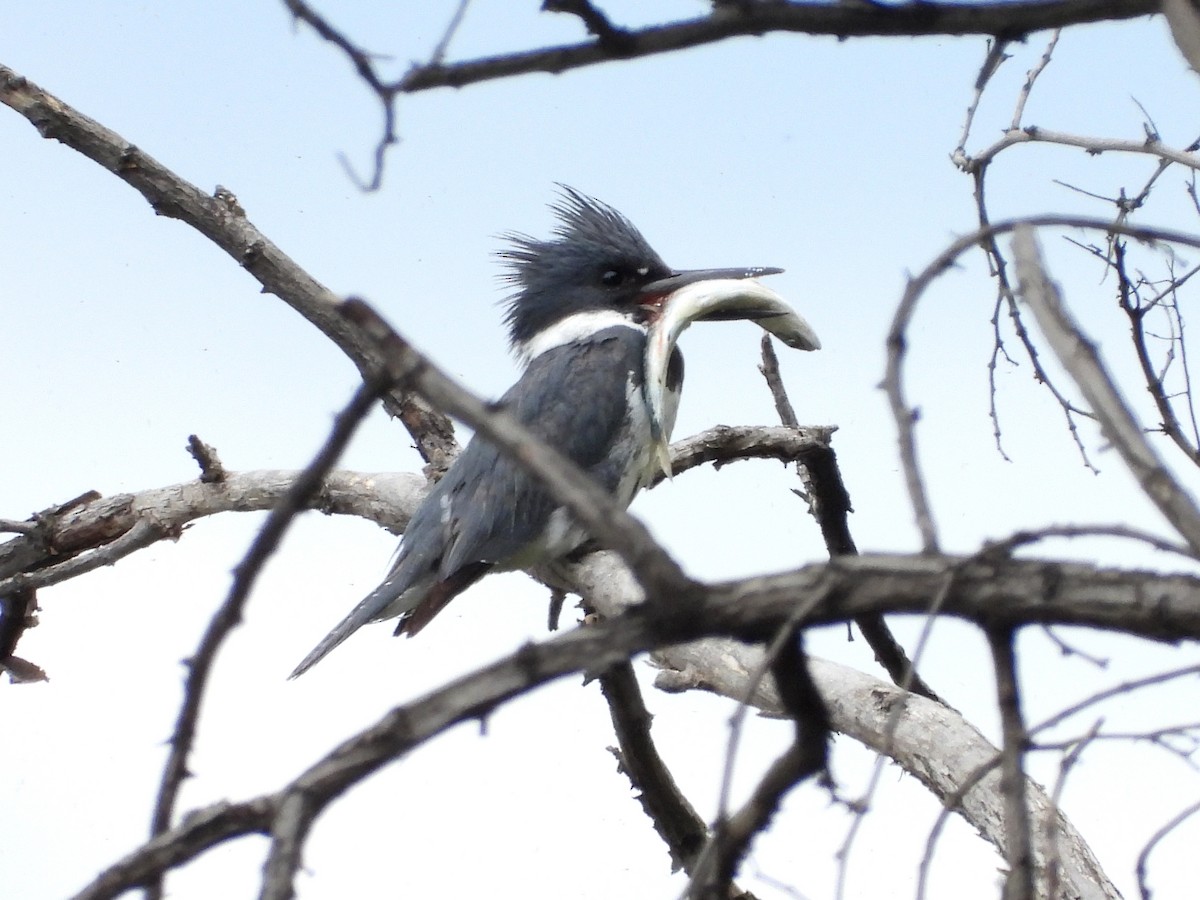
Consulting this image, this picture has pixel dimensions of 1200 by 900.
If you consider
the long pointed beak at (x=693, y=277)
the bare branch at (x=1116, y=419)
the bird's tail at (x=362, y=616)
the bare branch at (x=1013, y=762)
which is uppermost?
the long pointed beak at (x=693, y=277)

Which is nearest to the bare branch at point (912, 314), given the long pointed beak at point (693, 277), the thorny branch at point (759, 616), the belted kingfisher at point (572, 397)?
the thorny branch at point (759, 616)

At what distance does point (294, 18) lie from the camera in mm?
1122

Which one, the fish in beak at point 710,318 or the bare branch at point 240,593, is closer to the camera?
the bare branch at point 240,593

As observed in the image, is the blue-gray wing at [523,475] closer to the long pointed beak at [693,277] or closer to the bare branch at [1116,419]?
the long pointed beak at [693,277]

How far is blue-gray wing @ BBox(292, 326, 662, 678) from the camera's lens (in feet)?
10.3

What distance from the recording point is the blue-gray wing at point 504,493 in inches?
124

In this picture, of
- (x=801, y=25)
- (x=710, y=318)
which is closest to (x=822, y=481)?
(x=710, y=318)

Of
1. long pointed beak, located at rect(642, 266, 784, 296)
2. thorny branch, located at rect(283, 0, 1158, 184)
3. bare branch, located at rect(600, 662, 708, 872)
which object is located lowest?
thorny branch, located at rect(283, 0, 1158, 184)

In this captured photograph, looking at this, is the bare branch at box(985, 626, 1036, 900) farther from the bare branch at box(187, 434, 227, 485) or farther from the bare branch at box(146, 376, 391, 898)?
the bare branch at box(187, 434, 227, 485)

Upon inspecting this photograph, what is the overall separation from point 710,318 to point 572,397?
46cm

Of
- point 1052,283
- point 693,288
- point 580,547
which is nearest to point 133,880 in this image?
point 1052,283

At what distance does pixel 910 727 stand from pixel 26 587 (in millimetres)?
2570

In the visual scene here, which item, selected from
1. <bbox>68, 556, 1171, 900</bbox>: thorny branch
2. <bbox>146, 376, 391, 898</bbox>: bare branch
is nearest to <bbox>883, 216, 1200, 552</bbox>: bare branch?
<bbox>68, 556, 1171, 900</bbox>: thorny branch

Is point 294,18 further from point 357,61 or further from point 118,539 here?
point 118,539
